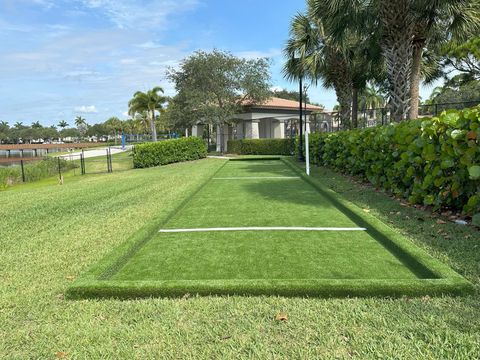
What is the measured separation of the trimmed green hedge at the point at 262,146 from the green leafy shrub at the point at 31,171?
11486mm

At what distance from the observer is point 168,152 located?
22.2m

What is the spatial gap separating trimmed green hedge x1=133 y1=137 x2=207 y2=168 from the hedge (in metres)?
14.6

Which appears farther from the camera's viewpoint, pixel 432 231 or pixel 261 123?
pixel 261 123

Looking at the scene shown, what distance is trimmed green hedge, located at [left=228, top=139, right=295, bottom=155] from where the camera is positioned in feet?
84.7

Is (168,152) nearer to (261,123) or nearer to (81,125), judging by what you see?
(261,123)

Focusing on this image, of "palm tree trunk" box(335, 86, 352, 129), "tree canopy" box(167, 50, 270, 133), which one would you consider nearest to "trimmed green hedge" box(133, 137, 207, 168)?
"tree canopy" box(167, 50, 270, 133)

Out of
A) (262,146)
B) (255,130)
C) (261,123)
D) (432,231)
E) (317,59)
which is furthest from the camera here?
(261,123)

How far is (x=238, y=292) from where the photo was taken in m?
3.07

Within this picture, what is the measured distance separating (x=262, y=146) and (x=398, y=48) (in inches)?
664

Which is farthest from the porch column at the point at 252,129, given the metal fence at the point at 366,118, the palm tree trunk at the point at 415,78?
the palm tree trunk at the point at 415,78

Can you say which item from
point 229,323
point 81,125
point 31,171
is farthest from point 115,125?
point 229,323

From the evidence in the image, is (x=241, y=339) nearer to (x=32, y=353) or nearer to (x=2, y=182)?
(x=32, y=353)

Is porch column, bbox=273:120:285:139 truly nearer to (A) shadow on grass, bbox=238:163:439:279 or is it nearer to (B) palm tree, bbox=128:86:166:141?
(B) palm tree, bbox=128:86:166:141

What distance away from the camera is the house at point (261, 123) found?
30000mm
